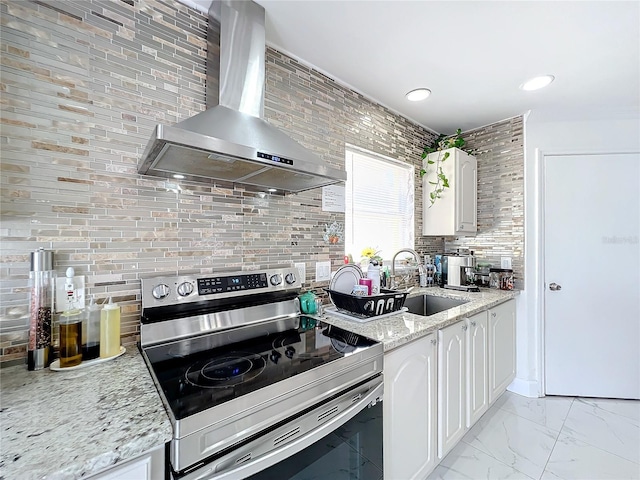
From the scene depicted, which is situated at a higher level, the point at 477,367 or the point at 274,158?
the point at 274,158

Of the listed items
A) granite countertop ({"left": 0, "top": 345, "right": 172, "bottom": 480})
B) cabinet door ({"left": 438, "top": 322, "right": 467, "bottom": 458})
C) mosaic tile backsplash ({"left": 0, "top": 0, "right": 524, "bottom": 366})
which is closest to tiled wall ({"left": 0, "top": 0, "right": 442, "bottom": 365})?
mosaic tile backsplash ({"left": 0, "top": 0, "right": 524, "bottom": 366})

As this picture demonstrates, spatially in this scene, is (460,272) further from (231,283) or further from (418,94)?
(231,283)

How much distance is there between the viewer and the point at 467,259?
2.57m

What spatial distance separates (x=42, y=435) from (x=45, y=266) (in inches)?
23.2

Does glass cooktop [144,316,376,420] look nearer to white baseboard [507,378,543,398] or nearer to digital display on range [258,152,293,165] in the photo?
digital display on range [258,152,293,165]

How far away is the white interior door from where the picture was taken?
7.92 feet

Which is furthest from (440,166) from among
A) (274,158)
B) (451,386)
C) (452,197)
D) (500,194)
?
(274,158)

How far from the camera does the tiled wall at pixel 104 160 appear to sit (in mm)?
985

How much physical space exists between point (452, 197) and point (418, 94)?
37.1 inches

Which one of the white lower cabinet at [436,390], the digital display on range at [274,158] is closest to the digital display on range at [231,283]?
the digital display on range at [274,158]

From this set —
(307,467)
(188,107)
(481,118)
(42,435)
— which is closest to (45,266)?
(42,435)

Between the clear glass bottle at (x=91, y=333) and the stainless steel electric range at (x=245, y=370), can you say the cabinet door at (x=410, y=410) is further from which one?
the clear glass bottle at (x=91, y=333)

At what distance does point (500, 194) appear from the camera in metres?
2.73

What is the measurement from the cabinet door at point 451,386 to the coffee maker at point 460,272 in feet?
2.87
